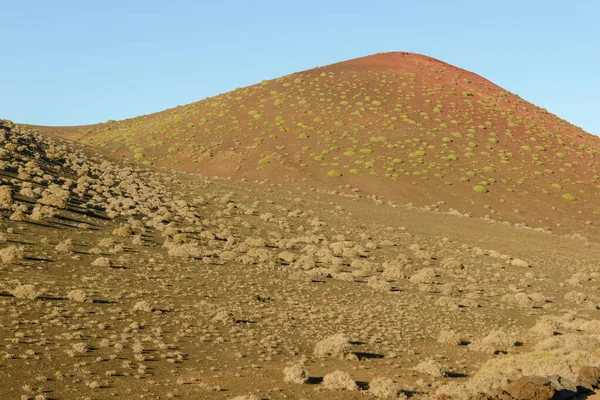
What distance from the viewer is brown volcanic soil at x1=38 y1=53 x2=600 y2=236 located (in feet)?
199

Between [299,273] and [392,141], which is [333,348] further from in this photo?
[392,141]

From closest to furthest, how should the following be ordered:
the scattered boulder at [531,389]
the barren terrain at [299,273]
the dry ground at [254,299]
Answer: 1. the scattered boulder at [531,389]
2. the dry ground at [254,299]
3. the barren terrain at [299,273]

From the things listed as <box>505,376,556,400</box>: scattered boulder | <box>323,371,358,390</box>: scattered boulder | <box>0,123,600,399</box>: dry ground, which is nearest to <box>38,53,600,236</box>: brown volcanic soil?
<box>0,123,600,399</box>: dry ground

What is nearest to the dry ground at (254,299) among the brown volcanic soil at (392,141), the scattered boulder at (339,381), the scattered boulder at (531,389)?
the scattered boulder at (339,381)

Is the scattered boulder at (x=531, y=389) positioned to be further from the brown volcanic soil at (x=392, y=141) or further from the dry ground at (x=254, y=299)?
the brown volcanic soil at (x=392, y=141)

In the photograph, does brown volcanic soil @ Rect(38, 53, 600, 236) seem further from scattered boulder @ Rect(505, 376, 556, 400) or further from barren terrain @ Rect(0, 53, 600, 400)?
scattered boulder @ Rect(505, 376, 556, 400)

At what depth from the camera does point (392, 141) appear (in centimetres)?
7219

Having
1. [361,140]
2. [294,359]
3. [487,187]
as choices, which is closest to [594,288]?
[294,359]

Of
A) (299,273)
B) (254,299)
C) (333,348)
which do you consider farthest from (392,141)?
(333,348)

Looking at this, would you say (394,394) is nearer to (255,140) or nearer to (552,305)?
(552,305)

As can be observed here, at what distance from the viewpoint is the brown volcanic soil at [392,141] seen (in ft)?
199

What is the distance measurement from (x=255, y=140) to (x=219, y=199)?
30487 mm

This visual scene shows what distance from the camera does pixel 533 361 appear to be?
15883 millimetres

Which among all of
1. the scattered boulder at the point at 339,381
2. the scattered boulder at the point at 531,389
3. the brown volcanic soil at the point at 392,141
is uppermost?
the brown volcanic soil at the point at 392,141
